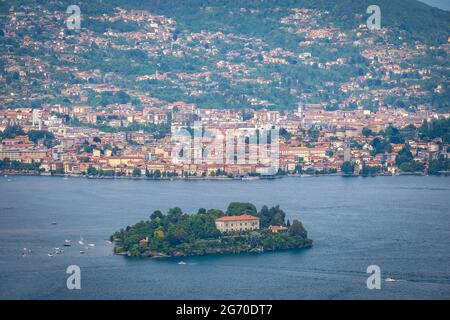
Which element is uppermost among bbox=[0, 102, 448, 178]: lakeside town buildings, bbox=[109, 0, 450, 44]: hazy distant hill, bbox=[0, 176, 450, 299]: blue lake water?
bbox=[109, 0, 450, 44]: hazy distant hill

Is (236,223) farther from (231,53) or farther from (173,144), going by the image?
(231,53)

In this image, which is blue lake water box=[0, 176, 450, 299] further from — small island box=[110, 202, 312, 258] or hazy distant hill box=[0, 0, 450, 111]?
hazy distant hill box=[0, 0, 450, 111]

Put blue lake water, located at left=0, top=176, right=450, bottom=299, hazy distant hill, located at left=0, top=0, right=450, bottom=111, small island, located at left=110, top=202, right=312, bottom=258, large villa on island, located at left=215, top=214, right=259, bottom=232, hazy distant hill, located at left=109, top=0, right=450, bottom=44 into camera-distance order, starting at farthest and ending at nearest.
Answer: hazy distant hill, located at left=109, top=0, right=450, bottom=44 → hazy distant hill, located at left=0, top=0, right=450, bottom=111 → large villa on island, located at left=215, top=214, right=259, bottom=232 → small island, located at left=110, top=202, right=312, bottom=258 → blue lake water, located at left=0, top=176, right=450, bottom=299

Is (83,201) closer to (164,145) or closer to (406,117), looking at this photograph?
(164,145)

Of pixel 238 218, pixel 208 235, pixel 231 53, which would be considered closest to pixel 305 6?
pixel 231 53

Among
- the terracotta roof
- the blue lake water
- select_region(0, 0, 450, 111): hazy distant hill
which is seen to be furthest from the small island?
select_region(0, 0, 450, 111): hazy distant hill

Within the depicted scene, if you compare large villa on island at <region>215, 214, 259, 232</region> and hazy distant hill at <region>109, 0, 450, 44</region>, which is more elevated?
hazy distant hill at <region>109, 0, 450, 44</region>

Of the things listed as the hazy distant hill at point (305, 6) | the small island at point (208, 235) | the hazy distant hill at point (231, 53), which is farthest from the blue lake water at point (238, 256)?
the hazy distant hill at point (305, 6)

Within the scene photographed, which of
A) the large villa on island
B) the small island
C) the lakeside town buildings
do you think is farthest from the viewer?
the lakeside town buildings

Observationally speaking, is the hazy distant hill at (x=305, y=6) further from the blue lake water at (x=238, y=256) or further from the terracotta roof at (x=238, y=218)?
the terracotta roof at (x=238, y=218)
